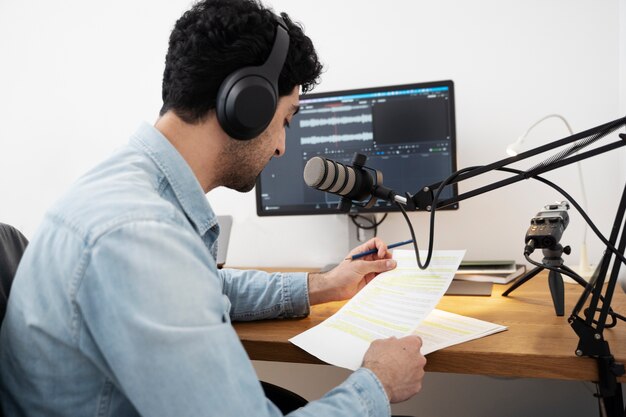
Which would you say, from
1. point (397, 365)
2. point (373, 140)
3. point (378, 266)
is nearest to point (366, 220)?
point (373, 140)

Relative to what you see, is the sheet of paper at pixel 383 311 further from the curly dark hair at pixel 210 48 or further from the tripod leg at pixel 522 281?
the curly dark hair at pixel 210 48

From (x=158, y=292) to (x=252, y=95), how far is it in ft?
1.32

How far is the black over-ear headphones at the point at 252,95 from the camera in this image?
875 millimetres

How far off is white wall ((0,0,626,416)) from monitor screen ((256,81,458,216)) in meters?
0.17

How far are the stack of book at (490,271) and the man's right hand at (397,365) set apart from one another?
575mm

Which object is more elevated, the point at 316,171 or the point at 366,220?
the point at 316,171

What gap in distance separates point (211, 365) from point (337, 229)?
125cm

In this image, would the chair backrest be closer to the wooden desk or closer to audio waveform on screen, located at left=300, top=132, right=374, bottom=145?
the wooden desk

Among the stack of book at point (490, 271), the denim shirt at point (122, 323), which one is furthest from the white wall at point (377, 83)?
the denim shirt at point (122, 323)

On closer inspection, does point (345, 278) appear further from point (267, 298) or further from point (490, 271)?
point (490, 271)

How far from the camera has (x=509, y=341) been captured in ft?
3.16

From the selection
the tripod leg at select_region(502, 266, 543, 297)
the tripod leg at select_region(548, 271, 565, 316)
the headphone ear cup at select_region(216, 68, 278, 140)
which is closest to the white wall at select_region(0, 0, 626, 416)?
the tripod leg at select_region(502, 266, 543, 297)

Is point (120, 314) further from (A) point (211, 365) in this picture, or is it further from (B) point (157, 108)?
(B) point (157, 108)

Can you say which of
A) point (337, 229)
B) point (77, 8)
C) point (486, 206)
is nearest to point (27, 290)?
point (337, 229)
